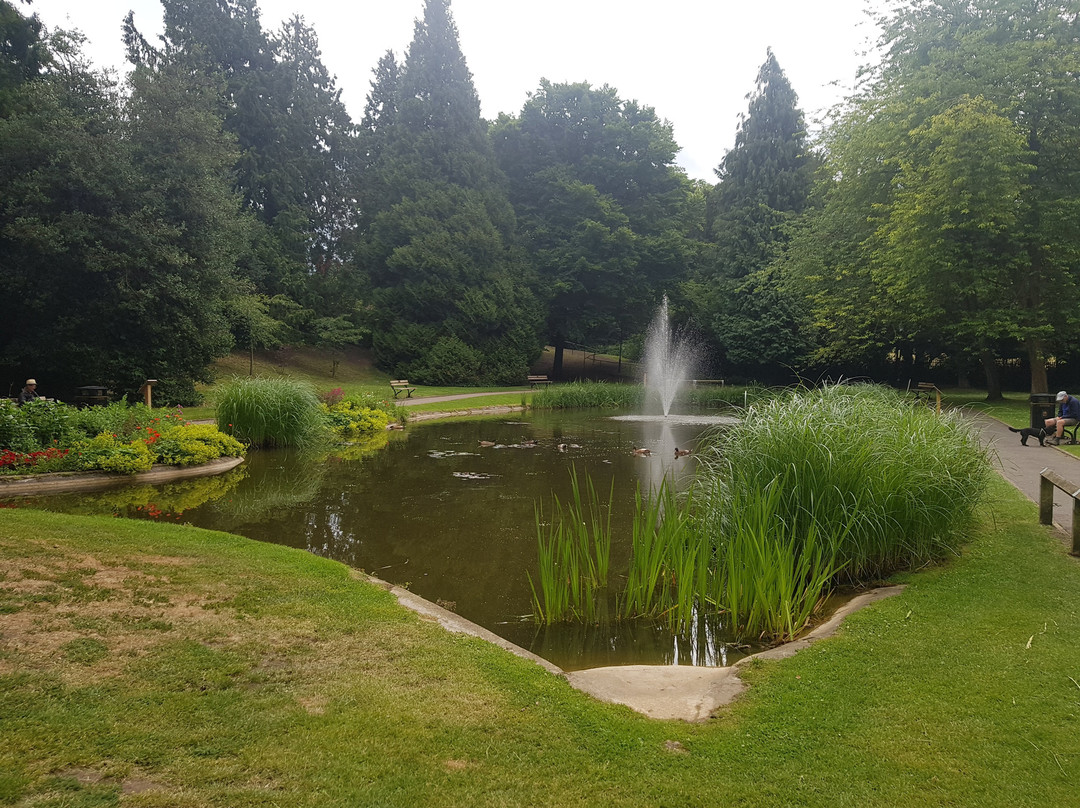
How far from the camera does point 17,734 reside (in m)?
2.81

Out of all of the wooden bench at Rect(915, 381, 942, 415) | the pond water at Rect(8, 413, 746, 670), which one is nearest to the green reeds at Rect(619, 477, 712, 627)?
the pond water at Rect(8, 413, 746, 670)

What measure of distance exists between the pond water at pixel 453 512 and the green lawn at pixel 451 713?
0.98 meters

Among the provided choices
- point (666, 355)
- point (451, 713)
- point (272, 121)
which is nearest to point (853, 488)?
point (451, 713)

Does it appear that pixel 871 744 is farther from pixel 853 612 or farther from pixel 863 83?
pixel 863 83

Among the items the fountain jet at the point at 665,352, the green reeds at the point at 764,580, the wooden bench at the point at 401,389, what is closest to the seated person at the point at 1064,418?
the green reeds at the point at 764,580

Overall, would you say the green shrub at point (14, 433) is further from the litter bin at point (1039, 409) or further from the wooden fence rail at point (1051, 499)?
the litter bin at point (1039, 409)

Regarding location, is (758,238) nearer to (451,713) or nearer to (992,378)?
(992,378)

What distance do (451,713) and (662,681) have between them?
1331 mm

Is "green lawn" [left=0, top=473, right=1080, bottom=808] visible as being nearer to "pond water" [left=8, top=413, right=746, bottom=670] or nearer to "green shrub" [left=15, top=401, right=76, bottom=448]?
"pond water" [left=8, top=413, right=746, bottom=670]

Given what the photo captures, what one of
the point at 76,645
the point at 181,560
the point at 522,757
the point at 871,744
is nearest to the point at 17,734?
the point at 76,645

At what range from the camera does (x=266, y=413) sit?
1348 cm

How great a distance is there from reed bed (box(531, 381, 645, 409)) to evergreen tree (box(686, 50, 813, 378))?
963 centimetres

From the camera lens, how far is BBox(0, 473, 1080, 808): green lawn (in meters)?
2.63

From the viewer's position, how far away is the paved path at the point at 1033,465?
7484 millimetres
